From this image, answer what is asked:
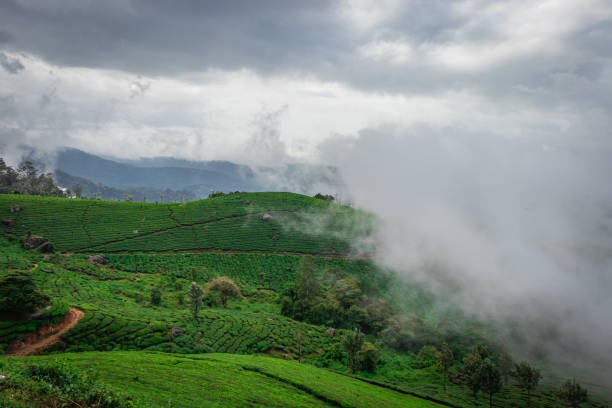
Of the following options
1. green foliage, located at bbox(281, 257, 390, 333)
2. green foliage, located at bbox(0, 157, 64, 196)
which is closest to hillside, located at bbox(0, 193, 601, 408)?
green foliage, located at bbox(281, 257, 390, 333)

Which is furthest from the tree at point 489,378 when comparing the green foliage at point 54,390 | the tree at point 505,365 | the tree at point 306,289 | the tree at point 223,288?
the green foliage at point 54,390

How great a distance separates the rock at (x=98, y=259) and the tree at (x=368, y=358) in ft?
236

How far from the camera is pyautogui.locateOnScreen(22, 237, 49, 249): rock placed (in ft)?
315

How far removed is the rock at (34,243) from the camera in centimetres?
9612

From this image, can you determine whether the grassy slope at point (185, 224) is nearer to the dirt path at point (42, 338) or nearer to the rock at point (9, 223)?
the rock at point (9, 223)

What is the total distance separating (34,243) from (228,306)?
58203 mm

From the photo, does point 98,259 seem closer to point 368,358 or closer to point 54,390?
point 368,358

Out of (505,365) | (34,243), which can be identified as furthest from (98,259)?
(505,365)

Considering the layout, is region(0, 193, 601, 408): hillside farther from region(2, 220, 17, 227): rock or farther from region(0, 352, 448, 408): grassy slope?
region(2, 220, 17, 227): rock

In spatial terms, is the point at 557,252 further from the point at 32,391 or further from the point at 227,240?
the point at 32,391

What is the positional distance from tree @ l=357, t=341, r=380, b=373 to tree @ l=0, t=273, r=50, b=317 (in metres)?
47.0

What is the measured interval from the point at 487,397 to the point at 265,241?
8353 centimetres

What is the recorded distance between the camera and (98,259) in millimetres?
96250

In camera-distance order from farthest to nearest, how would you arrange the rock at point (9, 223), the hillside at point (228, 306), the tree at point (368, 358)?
the rock at point (9, 223) < the tree at point (368, 358) < the hillside at point (228, 306)
